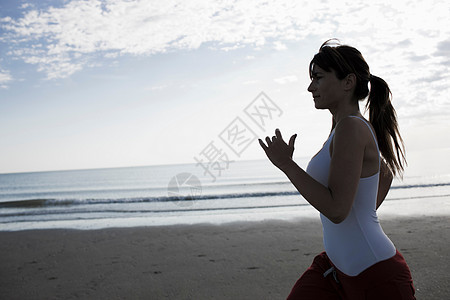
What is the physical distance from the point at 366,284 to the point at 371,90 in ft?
2.85

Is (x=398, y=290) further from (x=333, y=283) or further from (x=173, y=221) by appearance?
(x=173, y=221)

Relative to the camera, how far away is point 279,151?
154 centimetres

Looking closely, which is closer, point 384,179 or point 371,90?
point 371,90

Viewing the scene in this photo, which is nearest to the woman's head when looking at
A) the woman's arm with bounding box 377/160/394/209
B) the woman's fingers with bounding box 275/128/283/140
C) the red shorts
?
the woman's fingers with bounding box 275/128/283/140

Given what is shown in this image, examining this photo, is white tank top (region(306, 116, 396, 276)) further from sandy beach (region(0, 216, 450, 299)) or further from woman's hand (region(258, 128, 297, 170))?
sandy beach (region(0, 216, 450, 299))

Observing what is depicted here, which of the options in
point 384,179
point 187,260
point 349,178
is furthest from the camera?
point 187,260

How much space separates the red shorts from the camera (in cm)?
152

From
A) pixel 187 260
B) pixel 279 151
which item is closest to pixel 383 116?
pixel 279 151

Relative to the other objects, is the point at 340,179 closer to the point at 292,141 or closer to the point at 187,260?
the point at 292,141

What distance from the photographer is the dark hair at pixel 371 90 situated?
163cm

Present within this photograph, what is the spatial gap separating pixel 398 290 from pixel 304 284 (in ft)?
1.42

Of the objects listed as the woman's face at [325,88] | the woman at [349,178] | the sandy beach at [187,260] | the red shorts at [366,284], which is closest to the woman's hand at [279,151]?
the woman at [349,178]

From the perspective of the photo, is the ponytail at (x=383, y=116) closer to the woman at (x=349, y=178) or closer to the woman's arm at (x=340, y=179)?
the woman at (x=349, y=178)

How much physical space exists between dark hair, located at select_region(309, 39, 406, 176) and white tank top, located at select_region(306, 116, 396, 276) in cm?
25
